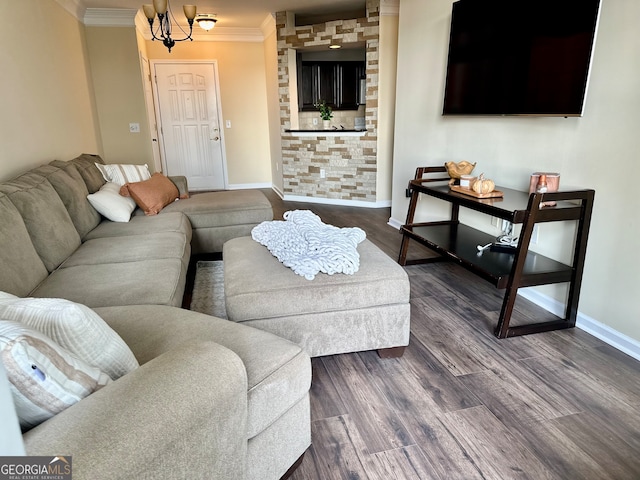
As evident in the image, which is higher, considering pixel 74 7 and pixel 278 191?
pixel 74 7

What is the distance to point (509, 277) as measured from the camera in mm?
2242

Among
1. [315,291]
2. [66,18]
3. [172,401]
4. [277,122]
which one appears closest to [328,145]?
[277,122]

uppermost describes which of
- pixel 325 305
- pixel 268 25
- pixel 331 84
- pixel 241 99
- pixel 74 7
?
pixel 268 25

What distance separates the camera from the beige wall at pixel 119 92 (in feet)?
16.0

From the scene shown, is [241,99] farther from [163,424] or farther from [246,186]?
[163,424]

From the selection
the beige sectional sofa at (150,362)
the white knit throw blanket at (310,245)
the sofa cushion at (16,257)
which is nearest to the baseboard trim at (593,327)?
the white knit throw blanket at (310,245)

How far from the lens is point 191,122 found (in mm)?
6629

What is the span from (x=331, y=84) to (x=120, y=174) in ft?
12.7

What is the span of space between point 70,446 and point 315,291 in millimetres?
1252

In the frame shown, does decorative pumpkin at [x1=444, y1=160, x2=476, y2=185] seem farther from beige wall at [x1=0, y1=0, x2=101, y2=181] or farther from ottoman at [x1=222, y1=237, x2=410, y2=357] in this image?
beige wall at [x1=0, y1=0, x2=101, y2=181]

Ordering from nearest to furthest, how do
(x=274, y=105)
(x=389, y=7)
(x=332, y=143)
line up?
(x=389, y=7) → (x=332, y=143) → (x=274, y=105)

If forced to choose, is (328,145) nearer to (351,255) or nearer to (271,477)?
(351,255)

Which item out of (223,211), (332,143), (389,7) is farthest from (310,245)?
(389,7)

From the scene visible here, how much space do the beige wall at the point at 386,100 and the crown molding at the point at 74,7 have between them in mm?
3321
